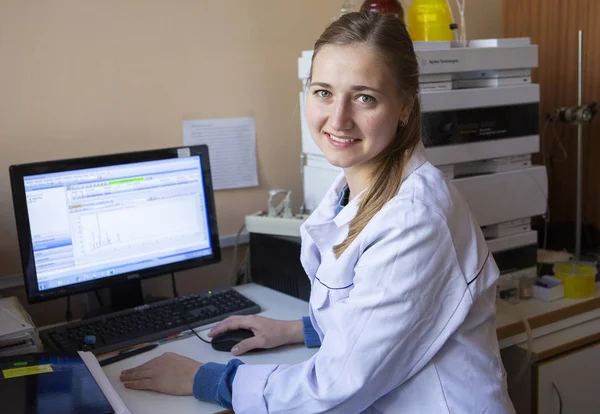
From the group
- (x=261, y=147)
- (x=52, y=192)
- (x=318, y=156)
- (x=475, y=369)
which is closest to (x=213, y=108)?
(x=261, y=147)

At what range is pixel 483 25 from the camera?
7.64ft

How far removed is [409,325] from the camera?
1.04 metres

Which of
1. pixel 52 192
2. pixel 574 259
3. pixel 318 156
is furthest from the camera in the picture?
pixel 574 259

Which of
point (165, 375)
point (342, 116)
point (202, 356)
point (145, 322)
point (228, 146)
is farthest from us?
point (228, 146)

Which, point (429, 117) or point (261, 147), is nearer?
point (429, 117)

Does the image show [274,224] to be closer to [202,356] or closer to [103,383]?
[202,356]

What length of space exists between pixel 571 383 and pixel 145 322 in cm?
110

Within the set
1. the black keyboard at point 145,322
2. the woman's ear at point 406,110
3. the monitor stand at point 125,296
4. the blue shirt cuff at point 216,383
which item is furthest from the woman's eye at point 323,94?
the monitor stand at point 125,296

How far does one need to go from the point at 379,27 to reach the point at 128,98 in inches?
33.4

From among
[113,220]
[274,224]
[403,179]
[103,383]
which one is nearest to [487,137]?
[274,224]

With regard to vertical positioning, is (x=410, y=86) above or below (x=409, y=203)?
above

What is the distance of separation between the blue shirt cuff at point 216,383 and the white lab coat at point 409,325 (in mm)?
30

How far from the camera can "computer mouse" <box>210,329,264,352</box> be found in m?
1.42

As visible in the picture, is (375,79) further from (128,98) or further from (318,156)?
(128,98)
